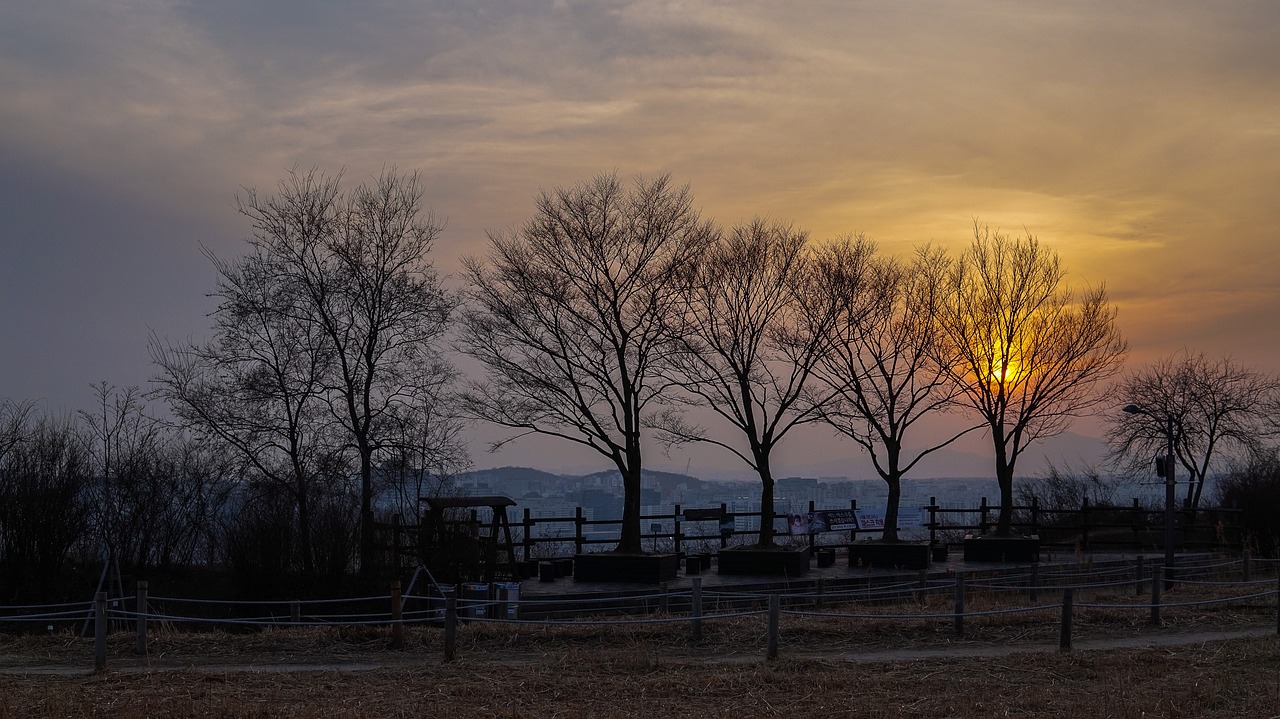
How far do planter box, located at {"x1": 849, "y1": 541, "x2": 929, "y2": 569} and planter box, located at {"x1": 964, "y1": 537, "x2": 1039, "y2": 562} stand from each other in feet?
10.2

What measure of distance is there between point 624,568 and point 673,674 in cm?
1487

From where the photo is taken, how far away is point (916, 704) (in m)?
11.2

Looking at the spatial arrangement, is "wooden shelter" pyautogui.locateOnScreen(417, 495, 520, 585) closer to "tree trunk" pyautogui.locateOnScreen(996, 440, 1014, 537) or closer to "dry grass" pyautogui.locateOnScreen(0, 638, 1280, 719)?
"dry grass" pyautogui.locateOnScreen(0, 638, 1280, 719)

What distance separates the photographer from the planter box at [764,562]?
95.0 feet

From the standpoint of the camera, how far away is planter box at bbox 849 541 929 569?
31.5 m

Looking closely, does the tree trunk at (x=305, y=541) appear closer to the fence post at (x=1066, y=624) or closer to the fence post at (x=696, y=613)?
the fence post at (x=696, y=613)

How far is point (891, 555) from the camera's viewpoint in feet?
105

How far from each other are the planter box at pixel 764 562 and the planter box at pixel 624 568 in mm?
1992

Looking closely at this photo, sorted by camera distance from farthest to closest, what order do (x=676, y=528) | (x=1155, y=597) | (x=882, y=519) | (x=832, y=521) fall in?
(x=882, y=519), (x=832, y=521), (x=676, y=528), (x=1155, y=597)

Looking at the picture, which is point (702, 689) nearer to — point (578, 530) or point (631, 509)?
point (631, 509)

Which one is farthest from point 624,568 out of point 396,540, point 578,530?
point 396,540

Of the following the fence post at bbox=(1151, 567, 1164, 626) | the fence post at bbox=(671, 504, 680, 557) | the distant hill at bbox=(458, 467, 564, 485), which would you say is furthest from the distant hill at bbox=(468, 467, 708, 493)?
the fence post at bbox=(1151, 567, 1164, 626)

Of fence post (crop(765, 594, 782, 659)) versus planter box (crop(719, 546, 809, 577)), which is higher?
fence post (crop(765, 594, 782, 659))

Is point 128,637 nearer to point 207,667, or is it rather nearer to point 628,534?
point 207,667
